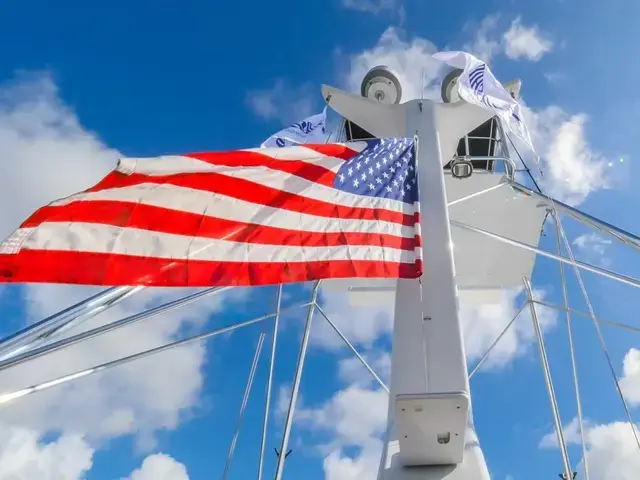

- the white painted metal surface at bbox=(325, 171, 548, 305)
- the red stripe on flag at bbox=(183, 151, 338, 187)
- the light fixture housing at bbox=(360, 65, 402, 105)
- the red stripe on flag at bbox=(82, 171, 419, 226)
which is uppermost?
the light fixture housing at bbox=(360, 65, 402, 105)

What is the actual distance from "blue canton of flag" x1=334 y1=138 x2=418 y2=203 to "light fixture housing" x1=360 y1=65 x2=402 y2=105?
4.21 m

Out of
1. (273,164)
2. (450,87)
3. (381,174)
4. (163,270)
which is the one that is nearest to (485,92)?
(381,174)

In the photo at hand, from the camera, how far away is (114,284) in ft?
13.0

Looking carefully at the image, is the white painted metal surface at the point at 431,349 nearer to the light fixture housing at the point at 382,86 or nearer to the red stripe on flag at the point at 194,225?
the red stripe on flag at the point at 194,225

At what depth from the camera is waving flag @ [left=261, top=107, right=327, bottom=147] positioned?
1095 cm

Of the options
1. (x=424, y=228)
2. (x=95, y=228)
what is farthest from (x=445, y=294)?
(x=95, y=228)

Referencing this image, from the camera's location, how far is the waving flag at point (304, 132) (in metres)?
10.9

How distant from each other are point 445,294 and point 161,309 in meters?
2.37

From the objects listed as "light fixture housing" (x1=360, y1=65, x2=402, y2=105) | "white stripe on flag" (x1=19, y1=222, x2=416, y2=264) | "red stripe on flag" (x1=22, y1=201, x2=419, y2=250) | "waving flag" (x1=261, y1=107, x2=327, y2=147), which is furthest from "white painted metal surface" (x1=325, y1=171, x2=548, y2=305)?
"white stripe on flag" (x1=19, y1=222, x2=416, y2=264)

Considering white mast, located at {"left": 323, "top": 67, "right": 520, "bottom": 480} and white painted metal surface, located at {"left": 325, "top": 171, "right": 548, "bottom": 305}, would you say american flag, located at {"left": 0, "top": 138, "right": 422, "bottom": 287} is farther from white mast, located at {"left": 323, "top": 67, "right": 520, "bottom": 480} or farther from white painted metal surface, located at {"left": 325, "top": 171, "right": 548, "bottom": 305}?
white painted metal surface, located at {"left": 325, "top": 171, "right": 548, "bottom": 305}

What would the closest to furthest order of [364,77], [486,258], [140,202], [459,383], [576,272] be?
1. [459,383]
2. [140,202]
3. [576,272]
4. [364,77]
5. [486,258]

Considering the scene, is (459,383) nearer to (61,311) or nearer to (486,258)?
(61,311)

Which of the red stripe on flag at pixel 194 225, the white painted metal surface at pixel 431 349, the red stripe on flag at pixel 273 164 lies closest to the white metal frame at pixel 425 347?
the white painted metal surface at pixel 431 349

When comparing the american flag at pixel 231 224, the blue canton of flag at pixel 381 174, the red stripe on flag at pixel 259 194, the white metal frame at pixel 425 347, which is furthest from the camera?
the blue canton of flag at pixel 381 174
